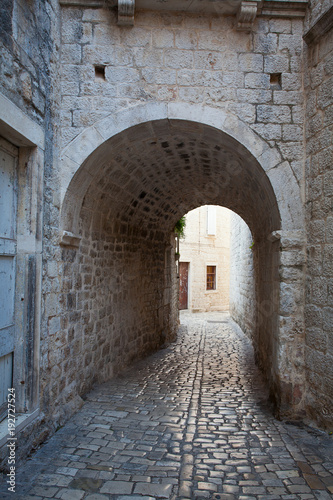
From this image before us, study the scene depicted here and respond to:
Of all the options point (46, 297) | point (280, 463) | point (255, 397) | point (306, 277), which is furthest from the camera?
point (255, 397)

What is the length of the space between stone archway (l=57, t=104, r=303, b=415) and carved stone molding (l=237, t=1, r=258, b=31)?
0.98 m

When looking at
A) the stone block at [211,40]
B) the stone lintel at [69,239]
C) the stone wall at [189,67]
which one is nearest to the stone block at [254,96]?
the stone wall at [189,67]

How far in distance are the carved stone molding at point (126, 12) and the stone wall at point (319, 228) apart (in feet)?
6.15

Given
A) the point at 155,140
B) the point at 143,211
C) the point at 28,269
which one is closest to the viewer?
the point at 28,269

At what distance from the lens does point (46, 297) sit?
337 cm

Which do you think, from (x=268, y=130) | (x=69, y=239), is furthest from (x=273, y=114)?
(x=69, y=239)

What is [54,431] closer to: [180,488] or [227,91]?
[180,488]

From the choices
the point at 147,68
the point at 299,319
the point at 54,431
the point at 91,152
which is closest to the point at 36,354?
the point at 54,431

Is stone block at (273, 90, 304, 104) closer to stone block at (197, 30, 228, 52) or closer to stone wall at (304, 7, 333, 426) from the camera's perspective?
stone wall at (304, 7, 333, 426)

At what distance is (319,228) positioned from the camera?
11.6 ft

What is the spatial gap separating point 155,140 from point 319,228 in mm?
2167

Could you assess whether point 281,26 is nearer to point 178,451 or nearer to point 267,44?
point 267,44

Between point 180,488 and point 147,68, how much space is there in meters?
3.92

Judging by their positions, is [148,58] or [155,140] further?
[155,140]
